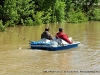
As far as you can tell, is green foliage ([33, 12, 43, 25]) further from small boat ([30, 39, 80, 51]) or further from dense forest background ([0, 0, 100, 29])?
small boat ([30, 39, 80, 51])

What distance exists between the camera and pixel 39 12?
1501 inches

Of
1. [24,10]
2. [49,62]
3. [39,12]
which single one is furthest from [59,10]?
[49,62]

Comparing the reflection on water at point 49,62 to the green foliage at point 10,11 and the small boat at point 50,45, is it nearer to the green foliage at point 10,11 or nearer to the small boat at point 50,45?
the small boat at point 50,45

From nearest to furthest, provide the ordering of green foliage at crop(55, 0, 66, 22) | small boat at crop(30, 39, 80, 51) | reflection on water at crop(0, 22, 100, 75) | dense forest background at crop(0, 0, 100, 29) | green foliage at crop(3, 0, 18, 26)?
reflection on water at crop(0, 22, 100, 75)
small boat at crop(30, 39, 80, 51)
green foliage at crop(3, 0, 18, 26)
dense forest background at crop(0, 0, 100, 29)
green foliage at crop(55, 0, 66, 22)

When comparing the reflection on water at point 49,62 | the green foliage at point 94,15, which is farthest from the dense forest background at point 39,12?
the reflection on water at point 49,62

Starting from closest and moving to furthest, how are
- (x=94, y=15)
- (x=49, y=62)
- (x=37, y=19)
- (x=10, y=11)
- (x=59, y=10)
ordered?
(x=49, y=62) → (x=10, y=11) → (x=37, y=19) → (x=59, y=10) → (x=94, y=15)

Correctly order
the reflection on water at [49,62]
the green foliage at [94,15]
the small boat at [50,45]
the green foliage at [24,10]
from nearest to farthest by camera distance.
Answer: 1. the reflection on water at [49,62]
2. the small boat at [50,45]
3. the green foliage at [24,10]
4. the green foliage at [94,15]

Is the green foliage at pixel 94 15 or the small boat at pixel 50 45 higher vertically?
the small boat at pixel 50 45

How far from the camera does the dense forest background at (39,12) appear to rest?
113 ft

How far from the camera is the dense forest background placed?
34.4 metres

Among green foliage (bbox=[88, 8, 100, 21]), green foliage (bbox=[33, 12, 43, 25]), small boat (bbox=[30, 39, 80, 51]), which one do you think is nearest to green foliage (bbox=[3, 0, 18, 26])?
green foliage (bbox=[33, 12, 43, 25])

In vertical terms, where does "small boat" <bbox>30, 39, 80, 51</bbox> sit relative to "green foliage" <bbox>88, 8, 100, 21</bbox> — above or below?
above

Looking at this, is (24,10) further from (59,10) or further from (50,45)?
(50,45)

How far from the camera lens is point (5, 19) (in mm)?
35188
